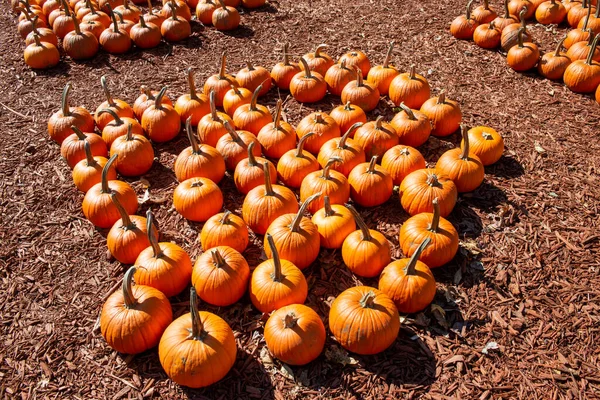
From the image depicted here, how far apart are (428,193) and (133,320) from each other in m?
3.34

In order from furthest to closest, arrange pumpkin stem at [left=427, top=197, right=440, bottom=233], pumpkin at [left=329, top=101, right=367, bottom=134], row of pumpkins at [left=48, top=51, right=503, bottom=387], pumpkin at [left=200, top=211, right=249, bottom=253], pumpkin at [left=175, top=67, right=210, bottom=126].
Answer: pumpkin at [left=175, top=67, right=210, bottom=126] < pumpkin at [left=329, top=101, right=367, bottom=134] < pumpkin at [left=200, top=211, right=249, bottom=253] < pumpkin stem at [left=427, top=197, right=440, bottom=233] < row of pumpkins at [left=48, top=51, right=503, bottom=387]

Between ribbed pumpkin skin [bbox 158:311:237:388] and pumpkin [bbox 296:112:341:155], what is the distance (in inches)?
119

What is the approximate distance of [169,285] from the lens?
471cm

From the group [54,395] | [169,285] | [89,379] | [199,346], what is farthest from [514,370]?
[54,395]

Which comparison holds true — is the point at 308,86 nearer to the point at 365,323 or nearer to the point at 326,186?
the point at 326,186

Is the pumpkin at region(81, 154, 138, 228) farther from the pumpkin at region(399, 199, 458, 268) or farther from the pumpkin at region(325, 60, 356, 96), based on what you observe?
the pumpkin at region(325, 60, 356, 96)

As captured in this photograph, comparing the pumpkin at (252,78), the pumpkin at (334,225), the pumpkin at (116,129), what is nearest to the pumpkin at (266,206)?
the pumpkin at (334,225)

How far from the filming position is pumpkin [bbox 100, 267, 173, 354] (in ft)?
13.8

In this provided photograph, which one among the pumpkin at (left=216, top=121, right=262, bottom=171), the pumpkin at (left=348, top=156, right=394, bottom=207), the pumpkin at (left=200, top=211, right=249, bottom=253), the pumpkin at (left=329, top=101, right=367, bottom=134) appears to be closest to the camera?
the pumpkin at (left=200, top=211, right=249, bottom=253)

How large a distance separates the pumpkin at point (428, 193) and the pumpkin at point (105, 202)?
10.6ft

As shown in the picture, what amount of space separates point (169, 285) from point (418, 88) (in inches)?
182

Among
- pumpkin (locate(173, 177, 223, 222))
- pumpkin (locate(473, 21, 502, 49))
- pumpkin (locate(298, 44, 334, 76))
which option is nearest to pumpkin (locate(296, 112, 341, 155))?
pumpkin (locate(173, 177, 223, 222))

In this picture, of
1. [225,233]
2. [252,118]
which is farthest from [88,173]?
[252,118]

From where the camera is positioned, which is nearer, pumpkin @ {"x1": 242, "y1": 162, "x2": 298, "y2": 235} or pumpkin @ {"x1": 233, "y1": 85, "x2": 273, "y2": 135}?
pumpkin @ {"x1": 242, "y1": 162, "x2": 298, "y2": 235}
